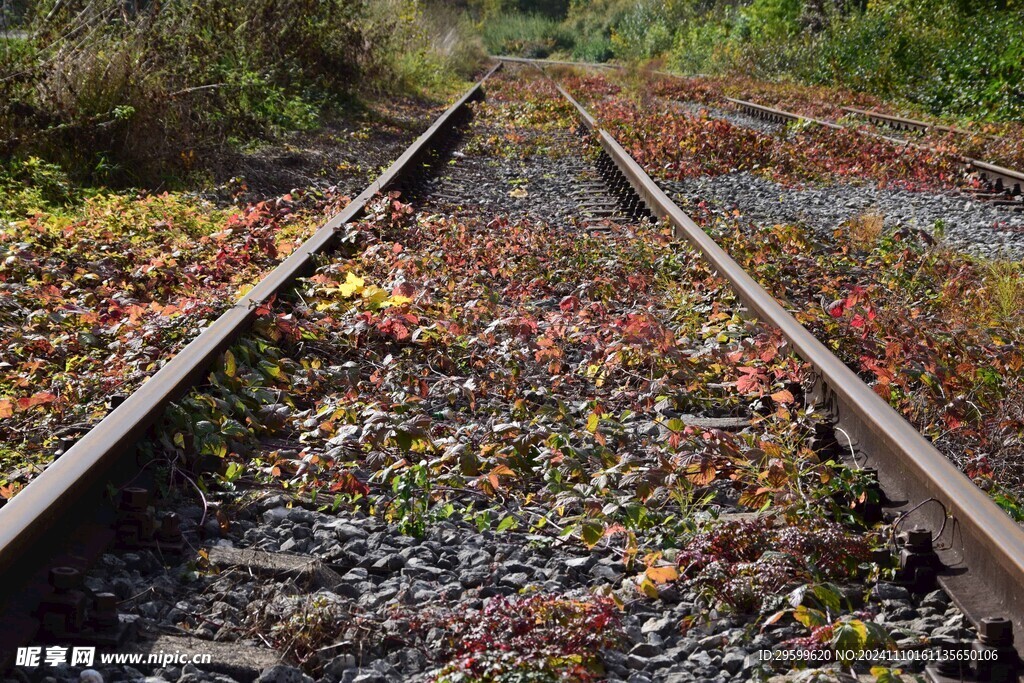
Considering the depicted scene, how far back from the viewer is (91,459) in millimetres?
2920

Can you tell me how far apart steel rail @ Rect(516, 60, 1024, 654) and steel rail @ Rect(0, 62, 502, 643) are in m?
2.24

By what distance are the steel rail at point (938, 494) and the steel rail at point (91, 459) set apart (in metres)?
2.24

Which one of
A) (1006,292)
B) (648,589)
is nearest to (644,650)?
(648,589)

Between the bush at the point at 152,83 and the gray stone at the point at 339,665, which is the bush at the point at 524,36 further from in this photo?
the gray stone at the point at 339,665

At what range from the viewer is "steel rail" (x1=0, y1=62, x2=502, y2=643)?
2.50 m

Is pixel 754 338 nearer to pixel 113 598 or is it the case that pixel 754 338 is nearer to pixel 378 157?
pixel 113 598

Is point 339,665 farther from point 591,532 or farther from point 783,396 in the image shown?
point 783,396

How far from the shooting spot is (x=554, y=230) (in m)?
7.41

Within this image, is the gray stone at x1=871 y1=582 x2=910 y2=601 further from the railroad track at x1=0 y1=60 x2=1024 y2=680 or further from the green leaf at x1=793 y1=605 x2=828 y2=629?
the green leaf at x1=793 y1=605 x2=828 y2=629

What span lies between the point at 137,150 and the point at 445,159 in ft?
12.4

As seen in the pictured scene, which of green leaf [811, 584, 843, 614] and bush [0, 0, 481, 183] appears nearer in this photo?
green leaf [811, 584, 843, 614]

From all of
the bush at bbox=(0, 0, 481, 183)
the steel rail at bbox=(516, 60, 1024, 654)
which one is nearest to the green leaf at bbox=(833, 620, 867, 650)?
the steel rail at bbox=(516, 60, 1024, 654)

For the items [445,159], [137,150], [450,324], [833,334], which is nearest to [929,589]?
[833,334]

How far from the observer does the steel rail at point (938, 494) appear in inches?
100
